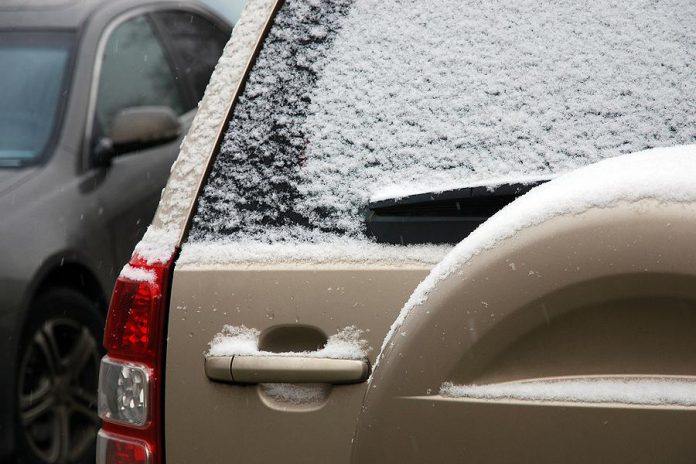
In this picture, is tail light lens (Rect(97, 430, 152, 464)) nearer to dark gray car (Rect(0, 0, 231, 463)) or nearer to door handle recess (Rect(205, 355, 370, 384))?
door handle recess (Rect(205, 355, 370, 384))

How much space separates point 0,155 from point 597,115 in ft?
12.0

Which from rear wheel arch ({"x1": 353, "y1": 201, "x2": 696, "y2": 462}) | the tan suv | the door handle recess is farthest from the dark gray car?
rear wheel arch ({"x1": 353, "y1": 201, "x2": 696, "y2": 462})

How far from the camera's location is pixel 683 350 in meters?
1.58

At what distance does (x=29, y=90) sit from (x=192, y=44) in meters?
1.63

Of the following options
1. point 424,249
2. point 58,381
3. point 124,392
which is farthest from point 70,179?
point 424,249

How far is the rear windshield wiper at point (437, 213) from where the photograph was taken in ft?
6.52

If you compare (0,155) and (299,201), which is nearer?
(299,201)

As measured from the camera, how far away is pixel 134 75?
5.99 metres

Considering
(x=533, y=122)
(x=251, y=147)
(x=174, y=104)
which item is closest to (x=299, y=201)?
(x=251, y=147)

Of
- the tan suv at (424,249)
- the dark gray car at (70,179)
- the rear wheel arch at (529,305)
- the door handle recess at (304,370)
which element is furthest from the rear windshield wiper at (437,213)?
the dark gray car at (70,179)

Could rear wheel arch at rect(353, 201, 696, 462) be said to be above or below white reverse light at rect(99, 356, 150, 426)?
above

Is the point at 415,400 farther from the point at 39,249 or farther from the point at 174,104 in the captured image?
the point at 174,104

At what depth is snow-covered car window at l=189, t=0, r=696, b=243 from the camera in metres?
2.04

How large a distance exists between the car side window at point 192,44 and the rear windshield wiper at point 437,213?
15.1 ft
